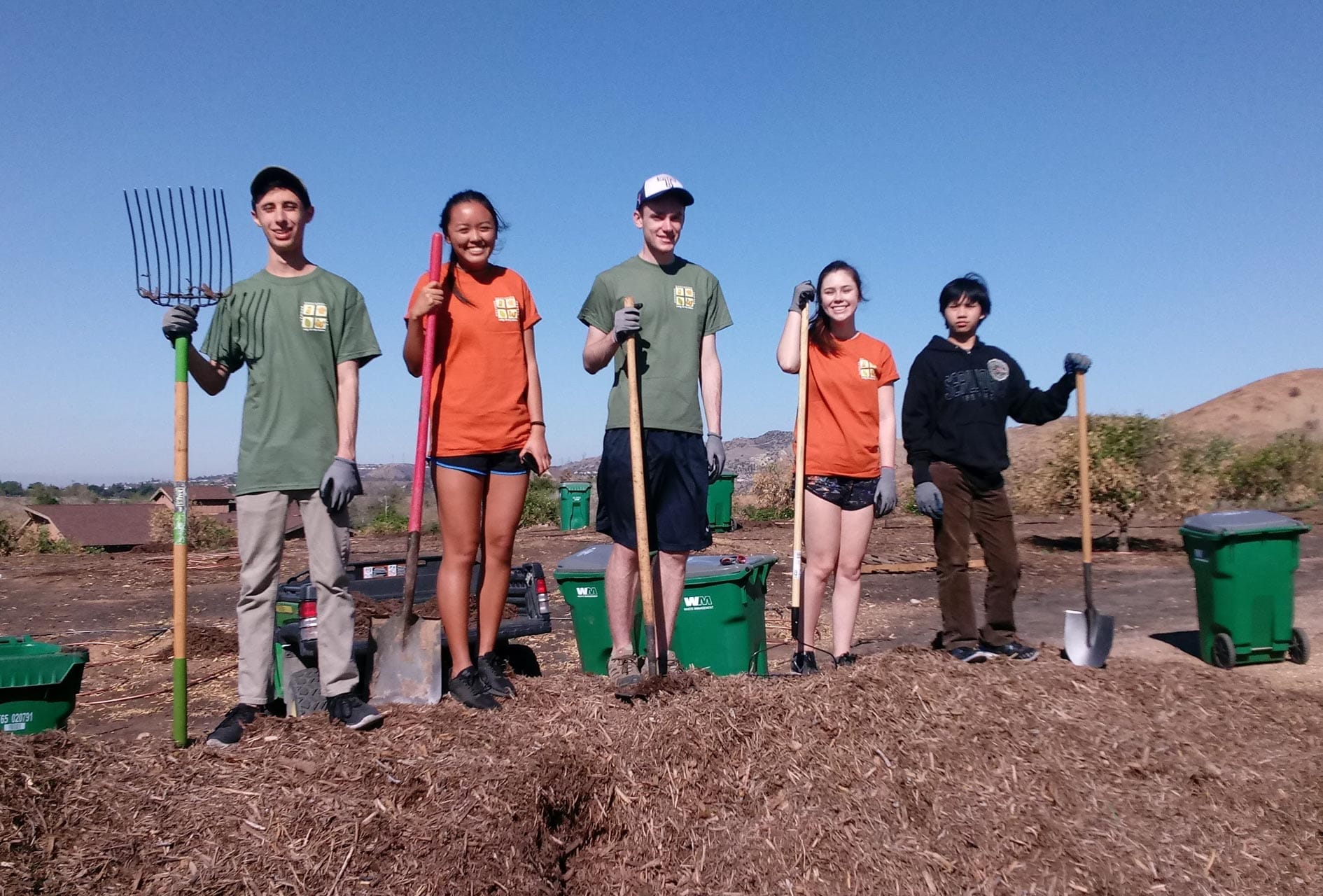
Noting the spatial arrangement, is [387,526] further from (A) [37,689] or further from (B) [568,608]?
(A) [37,689]

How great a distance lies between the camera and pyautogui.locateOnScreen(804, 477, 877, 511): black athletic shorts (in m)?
4.78

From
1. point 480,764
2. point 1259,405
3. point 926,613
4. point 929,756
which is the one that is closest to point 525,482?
point 480,764

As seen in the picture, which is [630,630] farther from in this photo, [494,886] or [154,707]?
[154,707]

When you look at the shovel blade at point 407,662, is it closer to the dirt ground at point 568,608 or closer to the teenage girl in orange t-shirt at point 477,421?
the teenage girl in orange t-shirt at point 477,421

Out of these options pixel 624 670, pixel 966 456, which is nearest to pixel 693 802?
pixel 624 670

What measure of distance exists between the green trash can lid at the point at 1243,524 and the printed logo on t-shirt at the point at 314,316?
5.70 metres

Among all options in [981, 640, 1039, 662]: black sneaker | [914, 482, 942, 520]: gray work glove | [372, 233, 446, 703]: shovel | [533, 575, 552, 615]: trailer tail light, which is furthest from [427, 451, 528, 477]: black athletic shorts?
[981, 640, 1039, 662]: black sneaker

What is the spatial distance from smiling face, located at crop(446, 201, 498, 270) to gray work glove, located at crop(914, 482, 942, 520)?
2.51 meters

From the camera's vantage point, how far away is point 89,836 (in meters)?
2.76

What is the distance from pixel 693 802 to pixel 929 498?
7.51ft

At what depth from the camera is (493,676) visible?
3.97 m

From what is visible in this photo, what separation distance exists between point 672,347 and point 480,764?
2116mm

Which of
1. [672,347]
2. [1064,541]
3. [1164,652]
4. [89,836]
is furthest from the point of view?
[1064,541]

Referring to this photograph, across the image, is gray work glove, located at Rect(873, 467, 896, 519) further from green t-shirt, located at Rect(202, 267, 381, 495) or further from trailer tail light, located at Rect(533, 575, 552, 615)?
green t-shirt, located at Rect(202, 267, 381, 495)
